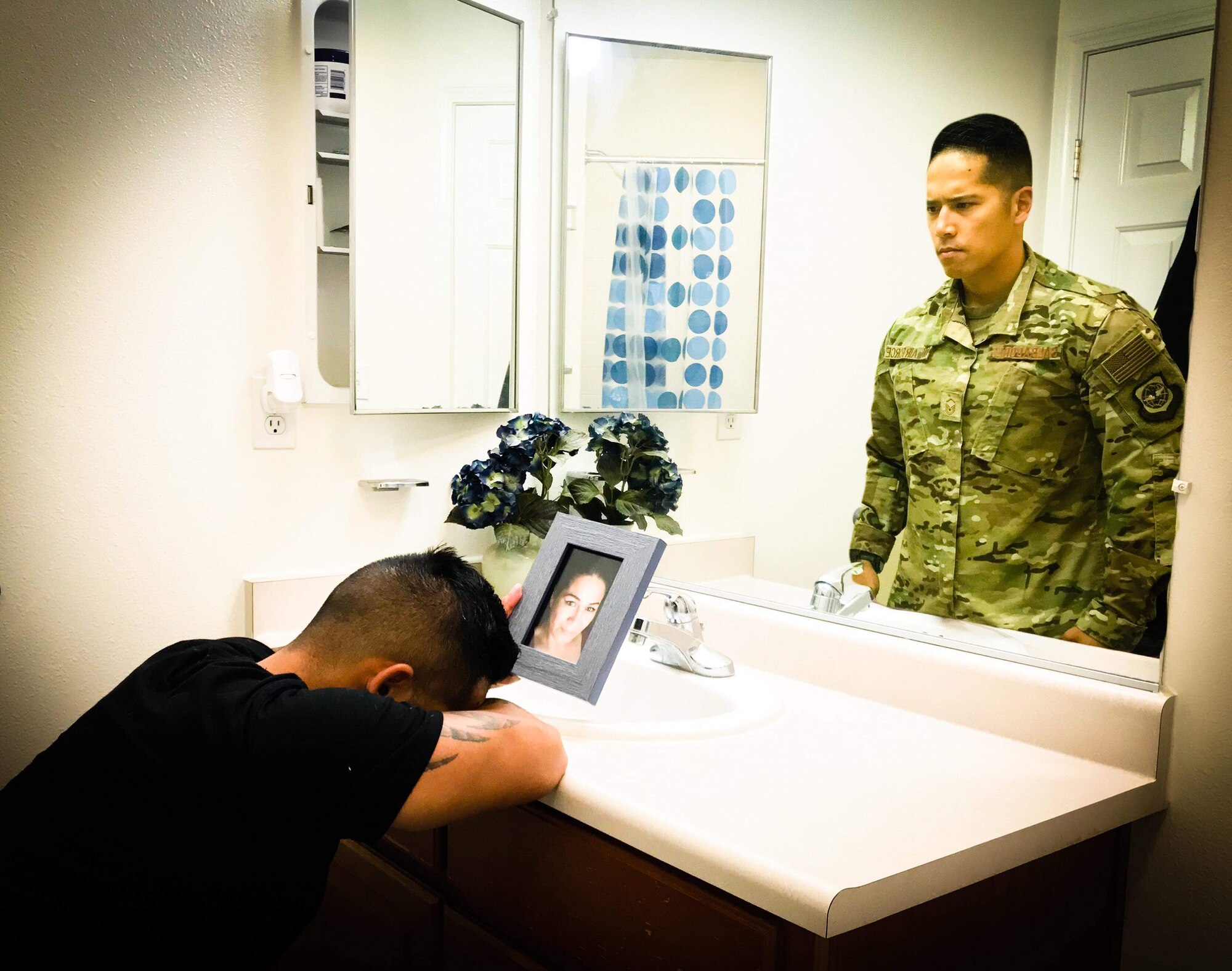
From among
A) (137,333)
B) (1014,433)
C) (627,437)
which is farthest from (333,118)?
(1014,433)

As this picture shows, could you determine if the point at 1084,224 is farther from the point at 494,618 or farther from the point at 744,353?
the point at 494,618

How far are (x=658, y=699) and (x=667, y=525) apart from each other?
14.2 inches

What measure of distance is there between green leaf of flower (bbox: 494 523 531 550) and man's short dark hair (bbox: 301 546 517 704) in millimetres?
624

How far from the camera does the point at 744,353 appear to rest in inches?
67.2

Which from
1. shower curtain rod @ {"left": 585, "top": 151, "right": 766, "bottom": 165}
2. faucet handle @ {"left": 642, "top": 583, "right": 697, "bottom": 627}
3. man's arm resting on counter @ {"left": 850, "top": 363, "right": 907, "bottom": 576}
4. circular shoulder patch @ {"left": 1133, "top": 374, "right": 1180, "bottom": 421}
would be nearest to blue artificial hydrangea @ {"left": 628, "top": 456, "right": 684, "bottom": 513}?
faucet handle @ {"left": 642, "top": 583, "right": 697, "bottom": 627}

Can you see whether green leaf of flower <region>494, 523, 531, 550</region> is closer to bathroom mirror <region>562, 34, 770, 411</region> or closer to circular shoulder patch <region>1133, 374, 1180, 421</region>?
bathroom mirror <region>562, 34, 770, 411</region>

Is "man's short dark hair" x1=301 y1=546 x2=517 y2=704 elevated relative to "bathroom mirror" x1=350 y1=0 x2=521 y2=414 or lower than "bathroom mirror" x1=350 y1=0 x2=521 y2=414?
lower

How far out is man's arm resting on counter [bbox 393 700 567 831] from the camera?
37.1 inches

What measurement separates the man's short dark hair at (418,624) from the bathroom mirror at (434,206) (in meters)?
0.69

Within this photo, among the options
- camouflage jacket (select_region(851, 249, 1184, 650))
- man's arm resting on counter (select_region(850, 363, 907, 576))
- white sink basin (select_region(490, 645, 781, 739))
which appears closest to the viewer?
camouflage jacket (select_region(851, 249, 1184, 650))

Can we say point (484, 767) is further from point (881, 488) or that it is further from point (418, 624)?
point (881, 488)

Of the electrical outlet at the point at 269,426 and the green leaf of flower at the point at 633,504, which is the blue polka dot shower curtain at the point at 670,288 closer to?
the green leaf of flower at the point at 633,504

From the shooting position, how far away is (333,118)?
5.45ft

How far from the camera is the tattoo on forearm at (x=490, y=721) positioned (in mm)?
1025
